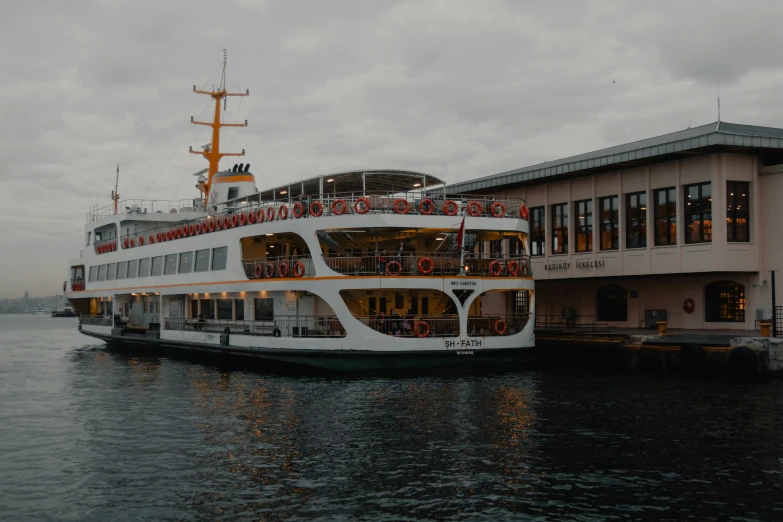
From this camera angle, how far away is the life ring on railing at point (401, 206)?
1228 inches

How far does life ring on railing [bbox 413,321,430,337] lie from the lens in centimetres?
3008

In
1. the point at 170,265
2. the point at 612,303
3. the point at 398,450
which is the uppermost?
the point at 170,265

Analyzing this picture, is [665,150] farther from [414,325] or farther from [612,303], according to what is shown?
[414,325]

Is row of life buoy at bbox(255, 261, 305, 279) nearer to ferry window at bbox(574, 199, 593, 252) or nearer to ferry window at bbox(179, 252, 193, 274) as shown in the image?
ferry window at bbox(179, 252, 193, 274)

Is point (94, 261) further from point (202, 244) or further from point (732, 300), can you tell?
point (732, 300)

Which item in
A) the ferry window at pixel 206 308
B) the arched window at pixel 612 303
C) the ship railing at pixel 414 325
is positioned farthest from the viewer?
the arched window at pixel 612 303

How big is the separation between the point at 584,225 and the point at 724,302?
9706 millimetres

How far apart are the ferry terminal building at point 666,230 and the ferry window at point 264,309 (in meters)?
18.7

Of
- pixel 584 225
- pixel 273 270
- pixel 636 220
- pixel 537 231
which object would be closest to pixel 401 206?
pixel 273 270

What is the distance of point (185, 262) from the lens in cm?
4162

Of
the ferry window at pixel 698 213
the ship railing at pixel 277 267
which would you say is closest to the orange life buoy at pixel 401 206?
the ship railing at pixel 277 267

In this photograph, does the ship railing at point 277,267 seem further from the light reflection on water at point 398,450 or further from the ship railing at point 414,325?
the light reflection on water at point 398,450

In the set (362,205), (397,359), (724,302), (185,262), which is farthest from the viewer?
(185,262)

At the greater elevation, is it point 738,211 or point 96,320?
point 738,211
